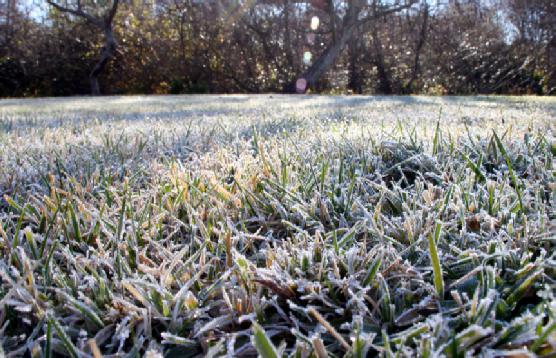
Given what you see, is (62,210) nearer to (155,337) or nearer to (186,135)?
(155,337)

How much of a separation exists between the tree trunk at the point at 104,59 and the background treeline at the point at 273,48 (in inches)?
1.4

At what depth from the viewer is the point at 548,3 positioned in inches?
407

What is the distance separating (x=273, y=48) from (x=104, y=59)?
4.41 m

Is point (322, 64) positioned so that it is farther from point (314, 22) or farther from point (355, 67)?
point (314, 22)

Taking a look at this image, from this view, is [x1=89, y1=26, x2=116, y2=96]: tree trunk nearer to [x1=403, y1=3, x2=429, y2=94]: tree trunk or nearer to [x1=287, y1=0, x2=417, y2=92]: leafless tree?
[x1=287, y1=0, x2=417, y2=92]: leafless tree

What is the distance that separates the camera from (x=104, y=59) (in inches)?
453

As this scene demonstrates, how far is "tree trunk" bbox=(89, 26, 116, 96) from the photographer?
1138 cm

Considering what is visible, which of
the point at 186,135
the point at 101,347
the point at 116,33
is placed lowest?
the point at 101,347


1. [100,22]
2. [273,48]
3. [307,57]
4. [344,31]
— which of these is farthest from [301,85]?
[100,22]

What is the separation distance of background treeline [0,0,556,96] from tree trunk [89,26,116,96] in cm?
4

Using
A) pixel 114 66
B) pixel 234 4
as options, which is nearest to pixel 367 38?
pixel 234 4

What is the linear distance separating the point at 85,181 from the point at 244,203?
57 cm

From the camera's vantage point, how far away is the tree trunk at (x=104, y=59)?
11.4 metres

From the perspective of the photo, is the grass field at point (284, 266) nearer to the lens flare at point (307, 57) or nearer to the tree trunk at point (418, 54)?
the tree trunk at point (418, 54)
